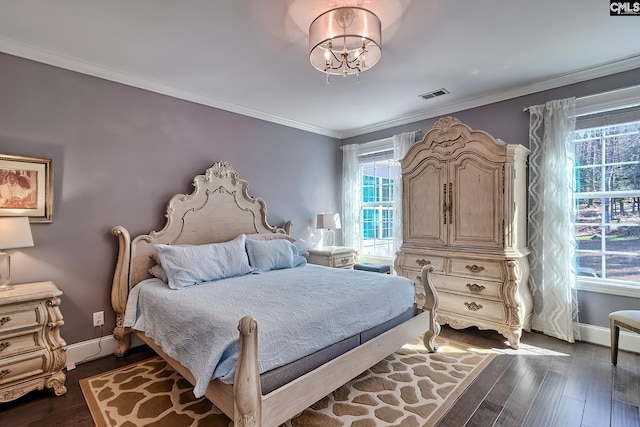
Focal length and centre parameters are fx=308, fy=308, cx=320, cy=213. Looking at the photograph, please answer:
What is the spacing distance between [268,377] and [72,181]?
8.00 feet

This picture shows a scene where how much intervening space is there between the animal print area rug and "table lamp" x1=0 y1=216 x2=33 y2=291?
3.19ft

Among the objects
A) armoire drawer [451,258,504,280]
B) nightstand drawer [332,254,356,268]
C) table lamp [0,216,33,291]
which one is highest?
table lamp [0,216,33,291]

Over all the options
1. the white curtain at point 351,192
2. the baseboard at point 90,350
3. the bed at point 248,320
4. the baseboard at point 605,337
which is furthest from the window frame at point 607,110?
the baseboard at point 90,350

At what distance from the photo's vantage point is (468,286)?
3.16 meters

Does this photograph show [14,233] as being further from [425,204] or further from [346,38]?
[425,204]

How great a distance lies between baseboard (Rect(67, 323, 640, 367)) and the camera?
266 cm

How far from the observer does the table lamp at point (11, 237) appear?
211 centimetres

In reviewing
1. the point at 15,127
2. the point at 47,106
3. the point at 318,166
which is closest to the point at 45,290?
the point at 15,127

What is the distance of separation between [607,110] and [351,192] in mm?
3073

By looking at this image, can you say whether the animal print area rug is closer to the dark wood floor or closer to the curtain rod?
the dark wood floor

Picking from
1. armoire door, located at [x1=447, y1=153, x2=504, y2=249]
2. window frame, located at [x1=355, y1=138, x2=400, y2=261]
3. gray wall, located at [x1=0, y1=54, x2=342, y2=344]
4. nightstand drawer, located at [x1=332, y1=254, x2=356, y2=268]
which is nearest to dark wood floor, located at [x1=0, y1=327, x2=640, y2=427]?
gray wall, located at [x1=0, y1=54, x2=342, y2=344]

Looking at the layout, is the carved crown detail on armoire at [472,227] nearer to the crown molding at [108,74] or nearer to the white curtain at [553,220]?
the white curtain at [553,220]

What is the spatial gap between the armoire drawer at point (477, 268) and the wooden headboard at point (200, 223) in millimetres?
2161

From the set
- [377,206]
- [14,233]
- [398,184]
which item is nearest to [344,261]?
[377,206]
